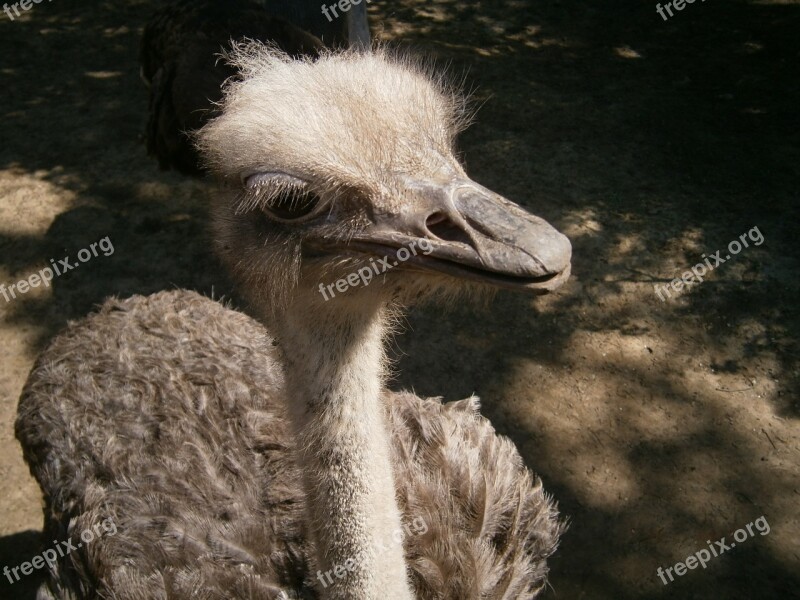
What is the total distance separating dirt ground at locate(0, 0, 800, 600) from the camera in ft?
10.5

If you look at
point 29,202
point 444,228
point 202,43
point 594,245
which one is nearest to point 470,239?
point 444,228

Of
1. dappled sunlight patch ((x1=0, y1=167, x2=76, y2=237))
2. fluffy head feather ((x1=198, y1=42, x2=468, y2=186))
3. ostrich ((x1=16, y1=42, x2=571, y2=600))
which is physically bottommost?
dappled sunlight patch ((x1=0, y1=167, x2=76, y2=237))

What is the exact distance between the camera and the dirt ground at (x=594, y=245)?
3.19m

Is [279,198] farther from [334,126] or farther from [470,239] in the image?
[470,239]

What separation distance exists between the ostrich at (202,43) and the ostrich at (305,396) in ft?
6.02

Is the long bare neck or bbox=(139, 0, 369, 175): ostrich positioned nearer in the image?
the long bare neck

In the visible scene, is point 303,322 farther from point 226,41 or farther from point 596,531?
point 226,41

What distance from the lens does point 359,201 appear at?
1445 millimetres

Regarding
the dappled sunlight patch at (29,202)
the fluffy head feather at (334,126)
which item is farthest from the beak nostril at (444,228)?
the dappled sunlight patch at (29,202)

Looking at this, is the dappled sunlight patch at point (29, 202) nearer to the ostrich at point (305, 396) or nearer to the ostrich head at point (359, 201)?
the ostrich at point (305, 396)

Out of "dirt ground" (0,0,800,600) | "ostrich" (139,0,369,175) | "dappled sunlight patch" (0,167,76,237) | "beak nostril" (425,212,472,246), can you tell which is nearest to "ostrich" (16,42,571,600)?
"beak nostril" (425,212,472,246)

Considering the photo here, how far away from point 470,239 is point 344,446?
0.60 metres

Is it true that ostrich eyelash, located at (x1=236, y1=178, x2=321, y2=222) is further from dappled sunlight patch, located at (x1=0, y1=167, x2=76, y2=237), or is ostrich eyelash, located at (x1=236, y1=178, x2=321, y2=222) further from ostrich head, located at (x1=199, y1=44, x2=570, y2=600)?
dappled sunlight patch, located at (x1=0, y1=167, x2=76, y2=237)

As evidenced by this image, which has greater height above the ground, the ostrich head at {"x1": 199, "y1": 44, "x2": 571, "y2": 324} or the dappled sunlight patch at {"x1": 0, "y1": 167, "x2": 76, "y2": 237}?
the ostrich head at {"x1": 199, "y1": 44, "x2": 571, "y2": 324}
